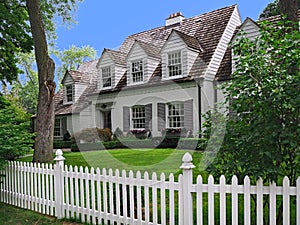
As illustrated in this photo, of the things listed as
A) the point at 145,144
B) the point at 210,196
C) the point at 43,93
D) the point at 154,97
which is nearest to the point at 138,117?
the point at 154,97

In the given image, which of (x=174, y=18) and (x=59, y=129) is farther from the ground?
(x=174, y=18)

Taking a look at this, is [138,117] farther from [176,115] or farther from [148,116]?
[176,115]

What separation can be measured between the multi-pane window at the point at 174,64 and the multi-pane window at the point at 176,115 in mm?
1809

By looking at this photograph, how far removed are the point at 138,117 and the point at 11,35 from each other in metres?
8.32

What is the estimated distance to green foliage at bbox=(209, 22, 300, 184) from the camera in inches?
125

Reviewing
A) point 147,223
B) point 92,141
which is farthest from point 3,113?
point 92,141

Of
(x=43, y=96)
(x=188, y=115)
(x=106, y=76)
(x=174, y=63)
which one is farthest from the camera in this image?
(x=106, y=76)

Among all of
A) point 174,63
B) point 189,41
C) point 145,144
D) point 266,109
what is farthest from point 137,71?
point 266,109

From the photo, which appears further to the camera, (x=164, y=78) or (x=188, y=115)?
(x=164, y=78)

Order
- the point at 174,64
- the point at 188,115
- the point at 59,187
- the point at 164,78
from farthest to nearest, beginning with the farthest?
1. the point at 164,78
2. the point at 174,64
3. the point at 188,115
4. the point at 59,187

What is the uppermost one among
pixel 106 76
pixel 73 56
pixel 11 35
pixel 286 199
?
pixel 73 56

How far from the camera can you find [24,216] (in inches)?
218

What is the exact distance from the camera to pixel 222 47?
15.9m

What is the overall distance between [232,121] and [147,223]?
1.94 m
